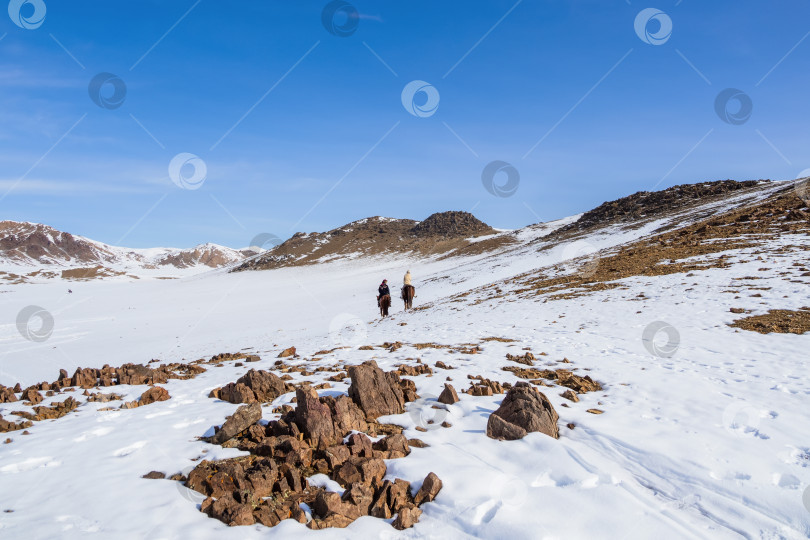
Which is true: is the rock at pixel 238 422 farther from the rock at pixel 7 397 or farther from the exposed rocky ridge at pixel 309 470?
the rock at pixel 7 397

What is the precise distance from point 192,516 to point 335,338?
45.6 ft

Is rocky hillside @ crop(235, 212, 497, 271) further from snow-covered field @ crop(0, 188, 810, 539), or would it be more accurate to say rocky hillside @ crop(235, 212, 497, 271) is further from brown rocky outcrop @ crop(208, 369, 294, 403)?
brown rocky outcrop @ crop(208, 369, 294, 403)

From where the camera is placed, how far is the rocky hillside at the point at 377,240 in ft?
365

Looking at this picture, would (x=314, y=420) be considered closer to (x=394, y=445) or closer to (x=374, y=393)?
(x=394, y=445)

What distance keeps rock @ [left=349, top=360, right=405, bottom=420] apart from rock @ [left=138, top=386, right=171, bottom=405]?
15.5 ft

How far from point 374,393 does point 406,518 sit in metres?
3.32

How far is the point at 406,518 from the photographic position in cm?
465

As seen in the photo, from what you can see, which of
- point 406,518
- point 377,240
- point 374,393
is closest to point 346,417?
point 374,393

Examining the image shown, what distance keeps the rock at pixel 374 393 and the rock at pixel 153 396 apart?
15.5ft

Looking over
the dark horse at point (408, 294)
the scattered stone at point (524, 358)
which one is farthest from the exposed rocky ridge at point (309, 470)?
the dark horse at point (408, 294)

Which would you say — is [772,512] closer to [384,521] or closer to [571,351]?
[384,521]

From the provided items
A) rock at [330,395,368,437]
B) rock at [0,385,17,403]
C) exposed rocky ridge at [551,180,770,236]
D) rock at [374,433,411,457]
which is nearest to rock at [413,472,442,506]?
rock at [374,433,411,457]

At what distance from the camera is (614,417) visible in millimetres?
7227

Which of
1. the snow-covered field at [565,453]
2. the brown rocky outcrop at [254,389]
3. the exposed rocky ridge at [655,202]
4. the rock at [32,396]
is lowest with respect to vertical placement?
the snow-covered field at [565,453]
